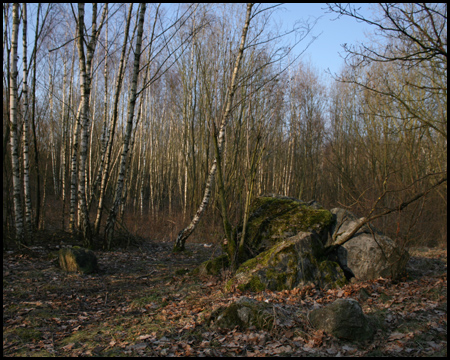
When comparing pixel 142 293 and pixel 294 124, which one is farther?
pixel 294 124

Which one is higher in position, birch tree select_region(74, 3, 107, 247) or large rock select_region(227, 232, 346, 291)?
birch tree select_region(74, 3, 107, 247)

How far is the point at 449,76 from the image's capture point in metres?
4.35

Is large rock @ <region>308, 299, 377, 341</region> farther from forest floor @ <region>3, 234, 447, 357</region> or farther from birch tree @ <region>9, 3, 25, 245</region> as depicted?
birch tree @ <region>9, 3, 25, 245</region>

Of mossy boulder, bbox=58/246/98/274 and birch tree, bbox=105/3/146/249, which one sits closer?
mossy boulder, bbox=58/246/98/274

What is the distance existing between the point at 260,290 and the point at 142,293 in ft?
5.34

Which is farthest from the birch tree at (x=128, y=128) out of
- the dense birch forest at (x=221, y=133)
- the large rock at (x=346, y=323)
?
the large rock at (x=346, y=323)

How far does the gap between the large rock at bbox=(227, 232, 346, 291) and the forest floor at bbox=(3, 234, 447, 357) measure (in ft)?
0.65

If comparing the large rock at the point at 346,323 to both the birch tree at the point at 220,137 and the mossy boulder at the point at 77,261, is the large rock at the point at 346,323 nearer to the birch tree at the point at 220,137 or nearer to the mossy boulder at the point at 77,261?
the birch tree at the point at 220,137

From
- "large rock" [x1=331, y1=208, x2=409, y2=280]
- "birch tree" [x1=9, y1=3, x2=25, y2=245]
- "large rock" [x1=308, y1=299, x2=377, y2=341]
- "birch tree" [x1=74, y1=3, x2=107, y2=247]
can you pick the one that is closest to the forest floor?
"large rock" [x1=308, y1=299, x2=377, y2=341]

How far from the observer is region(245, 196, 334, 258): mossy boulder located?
552 cm

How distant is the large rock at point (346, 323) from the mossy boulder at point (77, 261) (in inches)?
151

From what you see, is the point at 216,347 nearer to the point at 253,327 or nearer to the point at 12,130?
the point at 253,327

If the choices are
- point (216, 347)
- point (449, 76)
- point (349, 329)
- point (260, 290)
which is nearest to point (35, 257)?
point (260, 290)

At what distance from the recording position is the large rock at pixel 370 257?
4891mm
